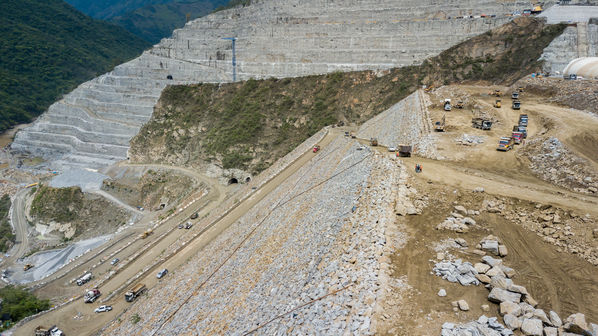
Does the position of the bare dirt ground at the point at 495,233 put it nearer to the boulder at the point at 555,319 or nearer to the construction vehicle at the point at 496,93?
the boulder at the point at 555,319

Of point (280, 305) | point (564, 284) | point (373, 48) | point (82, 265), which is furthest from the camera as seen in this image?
point (373, 48)

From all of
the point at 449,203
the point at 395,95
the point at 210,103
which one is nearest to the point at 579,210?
the point at 449,203

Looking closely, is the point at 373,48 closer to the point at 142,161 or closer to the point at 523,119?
the point at 523,119

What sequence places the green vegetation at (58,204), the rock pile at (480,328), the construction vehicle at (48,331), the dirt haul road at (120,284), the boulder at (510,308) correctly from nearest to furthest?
1. the rock pile at (480,328)
2. the boulder at (510,308)
3. the construction vehicle at (48,331)
4. the dirt haul road at (120,284)
5. the green vegetation at (58,204)

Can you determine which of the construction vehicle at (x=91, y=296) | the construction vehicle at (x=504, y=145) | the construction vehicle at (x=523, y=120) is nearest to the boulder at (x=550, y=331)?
the construction vehicle at (x=504, y=145)

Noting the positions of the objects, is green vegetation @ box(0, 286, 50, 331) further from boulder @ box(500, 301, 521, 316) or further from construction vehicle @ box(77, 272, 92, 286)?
boulder @ box(500, 301, 521, 316)

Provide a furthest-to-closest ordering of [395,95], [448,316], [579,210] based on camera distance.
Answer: [395,95] → [579,210] → [448,316]

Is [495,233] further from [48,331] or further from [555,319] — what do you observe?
[48,331]
